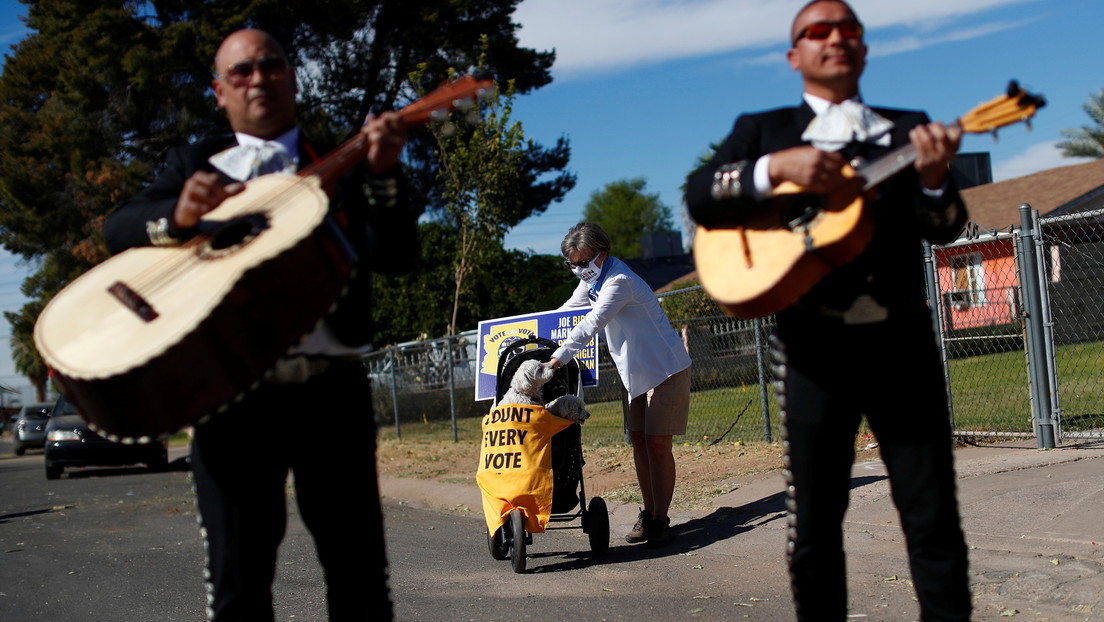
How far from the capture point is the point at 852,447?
2.80 meters

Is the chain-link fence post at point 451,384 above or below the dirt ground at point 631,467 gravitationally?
above

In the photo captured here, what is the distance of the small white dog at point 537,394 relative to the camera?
620 centimetres

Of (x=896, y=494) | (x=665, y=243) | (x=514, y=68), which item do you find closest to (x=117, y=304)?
(x=896, y=494)

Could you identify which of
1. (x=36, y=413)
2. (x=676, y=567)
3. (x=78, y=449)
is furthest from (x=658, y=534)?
(x=36, y=413)

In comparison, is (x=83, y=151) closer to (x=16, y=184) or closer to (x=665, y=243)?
(x=16, y=184)

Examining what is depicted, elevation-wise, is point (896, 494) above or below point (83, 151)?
below

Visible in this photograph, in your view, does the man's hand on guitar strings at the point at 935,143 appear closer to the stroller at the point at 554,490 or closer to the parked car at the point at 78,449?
the stroller at the point at 554,490

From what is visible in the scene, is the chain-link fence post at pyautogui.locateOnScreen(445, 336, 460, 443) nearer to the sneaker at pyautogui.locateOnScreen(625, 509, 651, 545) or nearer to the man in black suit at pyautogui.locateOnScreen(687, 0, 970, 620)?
the sneaker at pyautogui.locateOnScreen(625, 509, 651, 545)

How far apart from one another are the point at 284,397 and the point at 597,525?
3962 mm

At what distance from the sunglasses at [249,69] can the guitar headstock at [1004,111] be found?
5.78ft

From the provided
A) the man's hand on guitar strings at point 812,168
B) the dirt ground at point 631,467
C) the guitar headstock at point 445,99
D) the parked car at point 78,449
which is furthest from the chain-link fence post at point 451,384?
the man's hand on guitar strings at point 812,168

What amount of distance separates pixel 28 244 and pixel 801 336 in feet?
115

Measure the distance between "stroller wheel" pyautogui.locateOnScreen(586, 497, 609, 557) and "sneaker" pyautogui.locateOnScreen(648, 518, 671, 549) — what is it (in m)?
0.30

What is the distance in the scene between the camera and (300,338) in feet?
8.15
